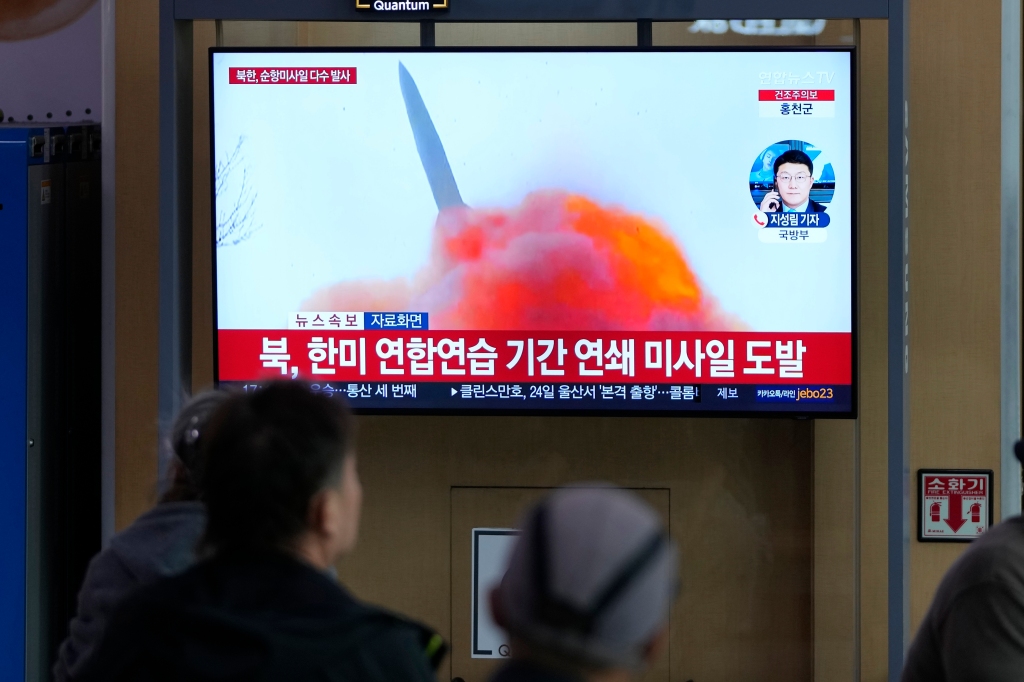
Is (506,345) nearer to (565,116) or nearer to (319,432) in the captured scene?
(565,116)

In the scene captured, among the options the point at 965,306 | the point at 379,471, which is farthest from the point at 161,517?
the point at 965,306

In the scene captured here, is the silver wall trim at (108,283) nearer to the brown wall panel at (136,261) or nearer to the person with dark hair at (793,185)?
the brown wall panel at (136,261)

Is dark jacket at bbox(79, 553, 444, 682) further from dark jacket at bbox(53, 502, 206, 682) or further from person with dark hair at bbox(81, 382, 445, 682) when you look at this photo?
dark jacket at bbox(53, 502, 206, 682)

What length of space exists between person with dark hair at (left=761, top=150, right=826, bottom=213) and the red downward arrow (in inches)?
39.0

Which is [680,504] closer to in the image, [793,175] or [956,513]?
[956,513]

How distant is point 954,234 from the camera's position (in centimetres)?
355

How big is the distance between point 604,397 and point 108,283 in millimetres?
1581

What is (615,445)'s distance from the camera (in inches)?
143

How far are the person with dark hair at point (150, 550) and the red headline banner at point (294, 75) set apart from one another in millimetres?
1636

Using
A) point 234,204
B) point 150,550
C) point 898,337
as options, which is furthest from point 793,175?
point 150,550

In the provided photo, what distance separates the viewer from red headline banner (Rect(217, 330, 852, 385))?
3.34 meters

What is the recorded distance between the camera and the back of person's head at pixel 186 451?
191 cm

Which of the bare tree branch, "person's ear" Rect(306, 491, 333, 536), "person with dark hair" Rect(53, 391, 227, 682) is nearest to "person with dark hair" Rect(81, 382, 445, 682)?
"person's ear" Rect(306, 491, 333, 536)

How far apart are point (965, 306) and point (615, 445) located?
109 cm
